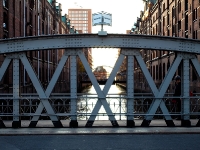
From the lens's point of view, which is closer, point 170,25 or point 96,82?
point 96,82

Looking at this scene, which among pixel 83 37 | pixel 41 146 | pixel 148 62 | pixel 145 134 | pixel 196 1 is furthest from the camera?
pixel 148 62

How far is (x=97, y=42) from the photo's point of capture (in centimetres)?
962

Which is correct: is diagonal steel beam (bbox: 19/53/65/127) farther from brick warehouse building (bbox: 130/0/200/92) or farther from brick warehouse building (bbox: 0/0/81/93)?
brick warehouse building (bbox: 130/0/200/92)

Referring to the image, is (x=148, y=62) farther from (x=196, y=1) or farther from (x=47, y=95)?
(x=47, y=95)

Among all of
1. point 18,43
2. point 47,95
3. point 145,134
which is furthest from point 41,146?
point 18,43

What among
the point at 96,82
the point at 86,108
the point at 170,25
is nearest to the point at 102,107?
the point at 86,108

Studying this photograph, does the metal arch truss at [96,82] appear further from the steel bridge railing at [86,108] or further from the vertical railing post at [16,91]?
the steel bridge railing at [86,108]

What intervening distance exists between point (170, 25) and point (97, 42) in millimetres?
37375

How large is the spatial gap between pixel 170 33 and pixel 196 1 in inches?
465

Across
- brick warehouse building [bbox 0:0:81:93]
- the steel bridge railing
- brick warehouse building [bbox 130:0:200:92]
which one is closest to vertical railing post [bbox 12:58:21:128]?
the steel bridge railing

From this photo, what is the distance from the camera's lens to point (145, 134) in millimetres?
8828

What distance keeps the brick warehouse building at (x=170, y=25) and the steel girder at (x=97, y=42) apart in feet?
54.8

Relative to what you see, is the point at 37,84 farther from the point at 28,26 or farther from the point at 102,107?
the point at 28,26

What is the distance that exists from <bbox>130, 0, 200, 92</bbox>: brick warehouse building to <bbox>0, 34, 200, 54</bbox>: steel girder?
16718 millimetres
